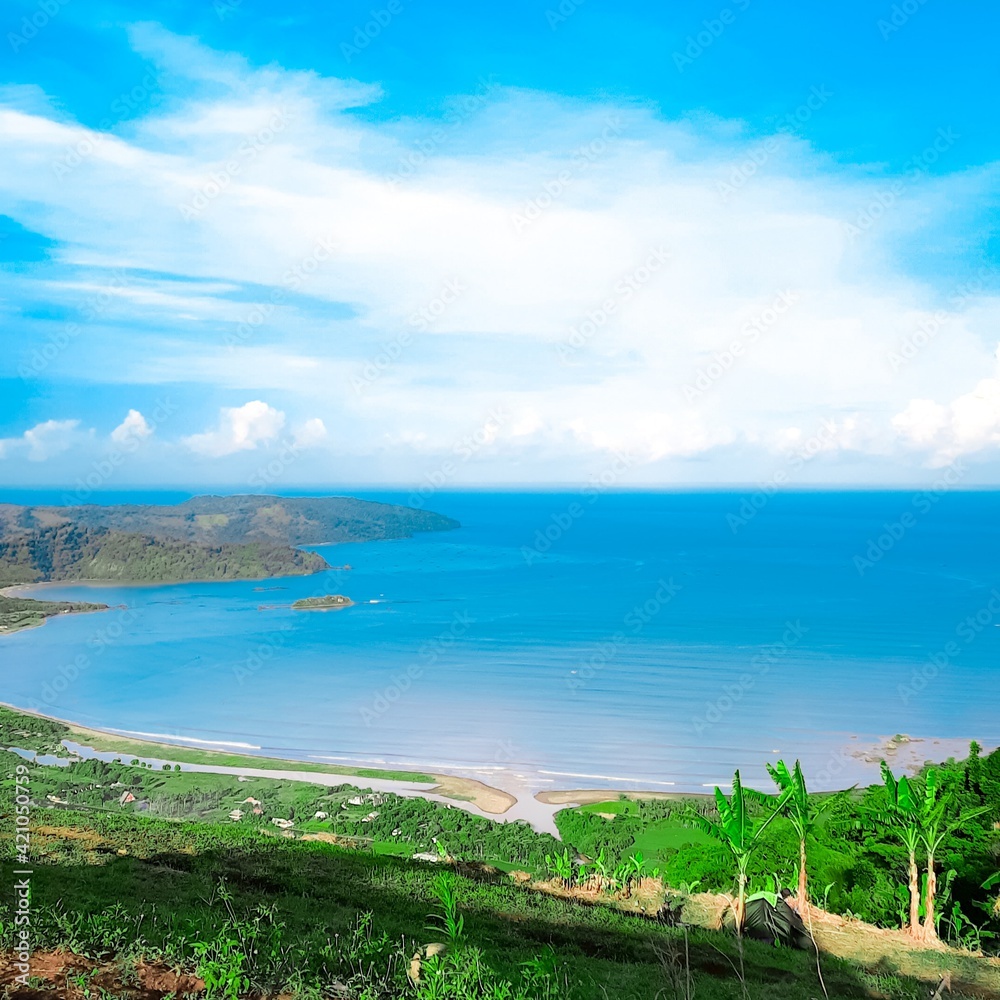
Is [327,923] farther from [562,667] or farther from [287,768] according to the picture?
[562,667]

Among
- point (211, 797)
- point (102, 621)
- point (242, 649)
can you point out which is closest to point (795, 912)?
point (211, 797)

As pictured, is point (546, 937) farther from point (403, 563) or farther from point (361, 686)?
point (403, 563)

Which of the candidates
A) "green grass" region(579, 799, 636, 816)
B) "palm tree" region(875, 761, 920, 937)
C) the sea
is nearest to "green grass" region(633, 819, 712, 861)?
"green grass" region(579, 799, 636, 816)

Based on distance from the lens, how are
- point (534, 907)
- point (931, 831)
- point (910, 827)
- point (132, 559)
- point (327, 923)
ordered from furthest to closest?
point (132, 559), point (910, 827), point (931, 831), point (534, 907), point (327, 923)

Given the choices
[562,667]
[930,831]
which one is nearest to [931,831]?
[930,831]

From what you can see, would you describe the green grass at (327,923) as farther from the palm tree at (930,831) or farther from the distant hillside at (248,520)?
the distant hillside at (248,520)

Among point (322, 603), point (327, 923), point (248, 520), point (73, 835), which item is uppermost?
point (248, 520)

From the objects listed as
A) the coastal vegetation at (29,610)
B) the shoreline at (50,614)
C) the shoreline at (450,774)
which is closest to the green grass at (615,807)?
the shoreline at (450,774)
